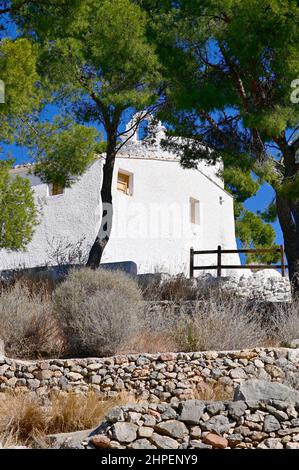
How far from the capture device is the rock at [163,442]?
17.4 feet

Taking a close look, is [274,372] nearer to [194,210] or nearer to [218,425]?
[218,425]

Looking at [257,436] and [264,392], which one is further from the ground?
[264,392]

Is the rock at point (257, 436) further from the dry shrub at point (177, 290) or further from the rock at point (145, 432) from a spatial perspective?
the dry shrub at point (177, 290)

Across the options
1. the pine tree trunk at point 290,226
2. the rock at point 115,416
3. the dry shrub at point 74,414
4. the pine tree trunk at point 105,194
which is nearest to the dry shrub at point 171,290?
the pine tree trunk at point 105,194

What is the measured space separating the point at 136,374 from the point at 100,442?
9.19 feet

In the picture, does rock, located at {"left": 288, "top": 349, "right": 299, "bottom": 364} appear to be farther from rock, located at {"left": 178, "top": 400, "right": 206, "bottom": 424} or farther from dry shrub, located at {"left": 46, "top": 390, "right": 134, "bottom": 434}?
rock, located at {"left": 178, "top": 400, "right": 206, "bottom": 424}

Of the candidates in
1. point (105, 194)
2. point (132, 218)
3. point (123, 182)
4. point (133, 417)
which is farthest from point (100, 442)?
point (123, 182)

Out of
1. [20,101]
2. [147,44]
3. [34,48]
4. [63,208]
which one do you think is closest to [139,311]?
[20,101]

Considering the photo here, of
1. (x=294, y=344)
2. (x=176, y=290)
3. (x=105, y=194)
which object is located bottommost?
(x=294, y=344)

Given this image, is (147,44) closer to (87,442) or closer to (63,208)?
(63,208)

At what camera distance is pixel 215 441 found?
17.6 feet

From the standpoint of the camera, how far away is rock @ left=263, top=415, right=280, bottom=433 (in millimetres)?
5520

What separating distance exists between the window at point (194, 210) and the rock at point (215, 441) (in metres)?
16.6

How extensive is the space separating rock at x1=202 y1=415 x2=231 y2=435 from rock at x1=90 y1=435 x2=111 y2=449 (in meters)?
0.85
